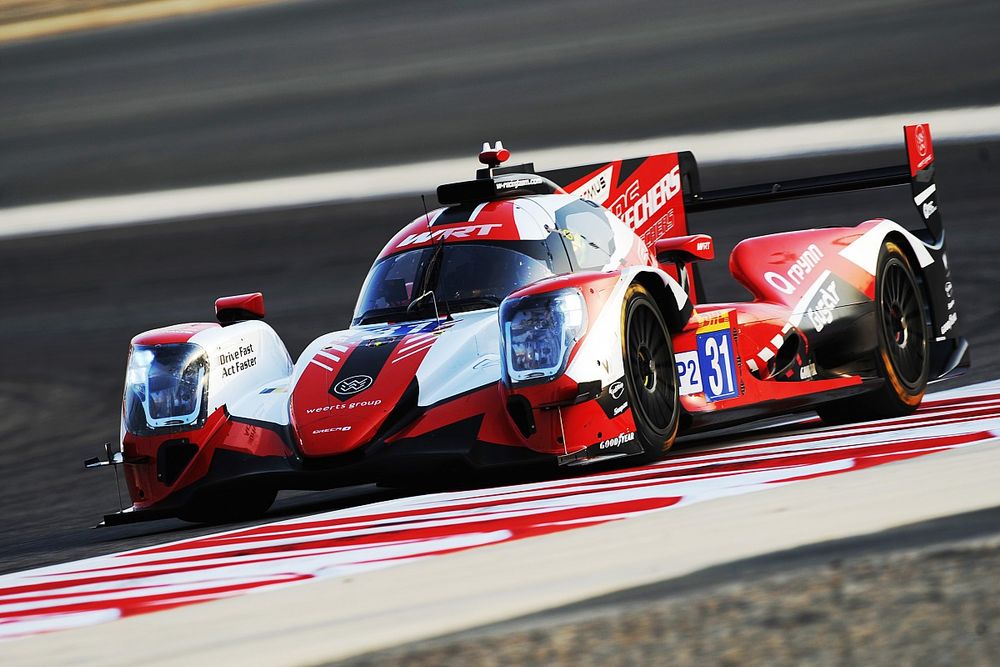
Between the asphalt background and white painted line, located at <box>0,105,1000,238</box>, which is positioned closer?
the asphalt background

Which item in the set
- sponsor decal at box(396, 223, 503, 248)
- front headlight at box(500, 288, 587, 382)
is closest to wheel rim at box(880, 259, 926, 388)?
sponsor decal at box(396, 223, 503, 248)

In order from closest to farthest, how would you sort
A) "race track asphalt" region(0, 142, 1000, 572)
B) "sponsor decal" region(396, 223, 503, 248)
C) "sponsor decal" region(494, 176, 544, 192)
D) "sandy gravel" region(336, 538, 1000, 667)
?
"sandy gravel" region(336, 538, 1000, 667) < "sponsor decal" region(396, 223, 503, 248) < "sponsor decal" region(494, 176, 544, 192) < "race track asphalt" region(0, 142, 1000, 572)

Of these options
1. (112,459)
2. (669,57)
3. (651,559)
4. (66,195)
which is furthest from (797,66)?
(651,559)

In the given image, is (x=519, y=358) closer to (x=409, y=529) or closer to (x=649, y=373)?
(x=649, y=373)

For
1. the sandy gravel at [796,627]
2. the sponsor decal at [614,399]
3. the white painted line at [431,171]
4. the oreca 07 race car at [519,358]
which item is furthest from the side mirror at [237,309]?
the white painted line at [431,171]

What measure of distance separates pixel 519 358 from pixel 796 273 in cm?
210

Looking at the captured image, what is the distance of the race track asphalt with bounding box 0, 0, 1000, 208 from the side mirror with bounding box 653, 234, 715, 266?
1284 centimetres

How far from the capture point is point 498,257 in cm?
673

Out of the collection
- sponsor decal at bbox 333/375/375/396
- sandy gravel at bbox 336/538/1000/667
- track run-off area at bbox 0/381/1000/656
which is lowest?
sandy gravel at bbox 336/538/1000/667

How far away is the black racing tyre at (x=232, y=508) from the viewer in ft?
21.7

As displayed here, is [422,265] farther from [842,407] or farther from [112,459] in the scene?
[842,407]

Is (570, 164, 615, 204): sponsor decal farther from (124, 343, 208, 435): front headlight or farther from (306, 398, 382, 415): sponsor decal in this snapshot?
(306, 398, 382, 415): sponsor decal

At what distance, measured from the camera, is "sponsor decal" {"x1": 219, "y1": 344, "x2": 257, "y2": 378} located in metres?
6.55

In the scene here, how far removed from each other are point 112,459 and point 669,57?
59.2 feet
